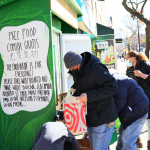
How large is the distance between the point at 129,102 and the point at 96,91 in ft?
2.04

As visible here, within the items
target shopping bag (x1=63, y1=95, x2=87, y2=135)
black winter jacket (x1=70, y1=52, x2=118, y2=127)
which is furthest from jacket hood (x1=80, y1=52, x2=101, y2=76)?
target shopping bag (x1=63, y1=95, x2=87, y2=135)

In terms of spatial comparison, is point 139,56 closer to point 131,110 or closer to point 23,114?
point 131,110

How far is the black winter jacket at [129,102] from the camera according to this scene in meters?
2.51

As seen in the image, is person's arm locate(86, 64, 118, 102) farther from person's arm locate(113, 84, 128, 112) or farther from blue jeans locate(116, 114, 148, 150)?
blue jeans locate(116, 114, 148, 150)

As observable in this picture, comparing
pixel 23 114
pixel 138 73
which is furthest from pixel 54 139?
pixel 138 73

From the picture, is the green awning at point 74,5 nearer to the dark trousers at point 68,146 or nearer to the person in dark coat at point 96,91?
the person in dark coat at point 96,91

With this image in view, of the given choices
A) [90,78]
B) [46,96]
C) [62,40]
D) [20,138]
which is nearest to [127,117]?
[90,78]

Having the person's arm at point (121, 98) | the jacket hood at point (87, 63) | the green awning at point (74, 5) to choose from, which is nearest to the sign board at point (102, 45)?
the green awning at point (74, 5)

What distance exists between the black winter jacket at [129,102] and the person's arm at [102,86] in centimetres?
32

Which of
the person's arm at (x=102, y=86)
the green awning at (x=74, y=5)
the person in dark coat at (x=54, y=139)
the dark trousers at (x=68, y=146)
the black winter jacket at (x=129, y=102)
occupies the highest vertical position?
the green awning at (x=74, y=5)

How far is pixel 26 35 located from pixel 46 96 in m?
1.06

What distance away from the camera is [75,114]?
2.51m

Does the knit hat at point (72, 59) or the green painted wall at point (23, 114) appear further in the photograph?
the green painted wall at point (23, 114)

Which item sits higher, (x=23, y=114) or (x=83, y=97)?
(x=83, y=97)
